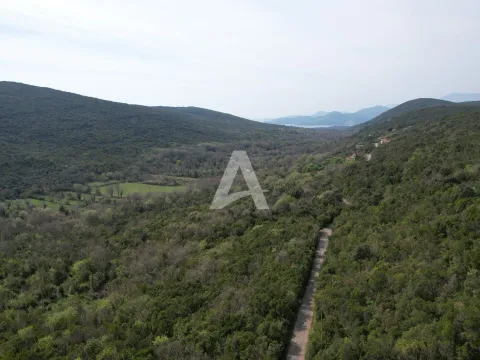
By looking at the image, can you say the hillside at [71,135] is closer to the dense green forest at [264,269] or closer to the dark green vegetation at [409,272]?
the dense green forest at [264,269]

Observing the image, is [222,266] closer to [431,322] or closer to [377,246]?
[377,246]

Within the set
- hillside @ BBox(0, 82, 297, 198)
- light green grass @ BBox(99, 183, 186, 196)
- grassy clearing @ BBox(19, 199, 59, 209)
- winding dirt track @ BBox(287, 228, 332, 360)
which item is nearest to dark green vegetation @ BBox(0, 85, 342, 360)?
grassy clearing @ BBox(19, 199, 59, 209)

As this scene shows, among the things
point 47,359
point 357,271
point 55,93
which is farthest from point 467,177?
point 55,93

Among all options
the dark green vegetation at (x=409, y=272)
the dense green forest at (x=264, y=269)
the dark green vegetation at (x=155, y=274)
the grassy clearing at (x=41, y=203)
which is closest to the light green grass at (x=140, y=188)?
the dark green vegetation at (x=155, y=274)

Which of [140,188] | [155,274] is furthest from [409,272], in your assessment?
[140,188]

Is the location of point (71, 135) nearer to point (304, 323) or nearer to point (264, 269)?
point (264, 269)

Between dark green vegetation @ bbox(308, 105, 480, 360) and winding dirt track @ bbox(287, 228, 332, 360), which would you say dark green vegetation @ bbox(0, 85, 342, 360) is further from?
dark green vegetation @ bbox(308, 105, 480, 360)
